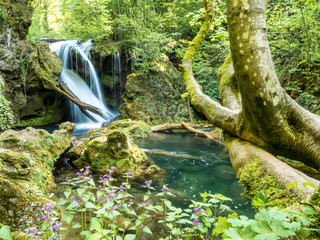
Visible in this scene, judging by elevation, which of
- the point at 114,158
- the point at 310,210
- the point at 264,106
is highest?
the point at 264,106

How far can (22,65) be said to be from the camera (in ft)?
33.6

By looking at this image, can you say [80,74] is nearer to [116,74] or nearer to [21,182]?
[116,74]

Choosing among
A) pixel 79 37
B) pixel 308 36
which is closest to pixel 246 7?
pixel 308 36

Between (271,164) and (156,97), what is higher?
(271,164)

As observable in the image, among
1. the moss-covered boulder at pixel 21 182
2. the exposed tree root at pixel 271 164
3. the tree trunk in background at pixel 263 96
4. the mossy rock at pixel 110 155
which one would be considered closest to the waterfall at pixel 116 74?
the mossy rock at pixel 110 155

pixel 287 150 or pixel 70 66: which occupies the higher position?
pixel 70 66

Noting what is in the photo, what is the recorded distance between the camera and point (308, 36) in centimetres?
647

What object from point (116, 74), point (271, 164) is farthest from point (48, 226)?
point (116, 74)

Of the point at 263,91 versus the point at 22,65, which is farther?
the point at 22,65

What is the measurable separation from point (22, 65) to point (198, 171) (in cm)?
1089

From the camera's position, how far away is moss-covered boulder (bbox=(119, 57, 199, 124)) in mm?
13984

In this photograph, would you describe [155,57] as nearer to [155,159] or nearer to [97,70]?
[97,70]

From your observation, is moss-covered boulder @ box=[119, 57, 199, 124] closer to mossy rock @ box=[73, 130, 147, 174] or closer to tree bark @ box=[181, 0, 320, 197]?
mossy rock @ box=[73, 130, 147, 174]

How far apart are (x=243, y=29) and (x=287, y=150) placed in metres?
1.20
